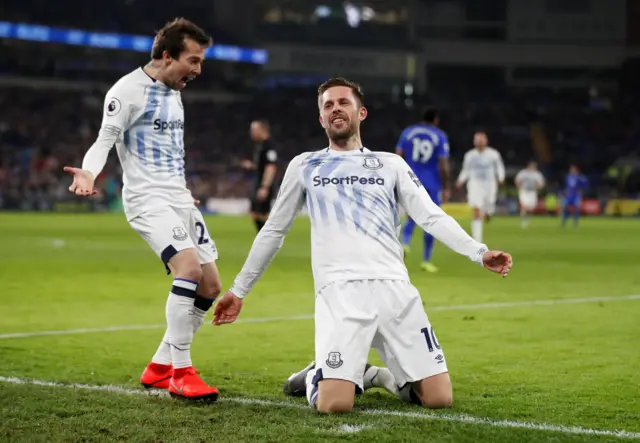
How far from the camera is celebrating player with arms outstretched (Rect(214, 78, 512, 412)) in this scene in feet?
18.6

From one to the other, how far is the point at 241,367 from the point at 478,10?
5529 centimetres

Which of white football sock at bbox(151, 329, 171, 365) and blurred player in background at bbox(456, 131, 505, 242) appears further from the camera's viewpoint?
blurred player in background at bbox(456, 131, 505, 242)

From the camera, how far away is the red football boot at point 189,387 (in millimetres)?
5809

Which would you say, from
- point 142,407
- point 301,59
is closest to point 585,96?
point 301,59

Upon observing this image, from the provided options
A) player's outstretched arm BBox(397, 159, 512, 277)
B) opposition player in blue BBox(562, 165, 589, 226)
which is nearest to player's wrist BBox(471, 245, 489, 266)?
player's outstretched arm BBox(397, 159, 512, 277)

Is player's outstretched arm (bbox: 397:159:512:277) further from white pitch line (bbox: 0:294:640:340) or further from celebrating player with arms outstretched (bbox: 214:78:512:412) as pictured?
white pitch line (bbox: 0:294:640:340)

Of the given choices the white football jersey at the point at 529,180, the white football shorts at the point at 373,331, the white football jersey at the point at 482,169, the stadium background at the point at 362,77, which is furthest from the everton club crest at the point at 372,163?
the stadium background at the point at 362,77

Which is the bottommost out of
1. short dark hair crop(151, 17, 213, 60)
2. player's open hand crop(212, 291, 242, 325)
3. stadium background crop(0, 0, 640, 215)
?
player's open hand crop(212, 291, 242, 325)

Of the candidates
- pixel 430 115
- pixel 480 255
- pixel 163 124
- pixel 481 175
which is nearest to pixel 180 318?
pixel 163 124

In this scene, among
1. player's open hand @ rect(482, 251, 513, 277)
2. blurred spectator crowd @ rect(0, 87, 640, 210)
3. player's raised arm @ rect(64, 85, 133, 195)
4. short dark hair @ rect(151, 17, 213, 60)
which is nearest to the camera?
player's open hand @ rect(482, 251, 513, 277)

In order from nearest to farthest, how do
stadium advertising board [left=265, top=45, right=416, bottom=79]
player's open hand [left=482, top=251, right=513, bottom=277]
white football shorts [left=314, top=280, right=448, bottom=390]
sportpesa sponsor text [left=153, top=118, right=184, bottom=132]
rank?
player's open hand [left=482, top=251, right=513, bottom=277], white football shorts [left=314, top=280, right=448, bottom=390], sportpesa sponsor text [left=153, top=118, right=184, bottom=132], stadium advertising board [left=265, top=45, right=416, bottom=79]

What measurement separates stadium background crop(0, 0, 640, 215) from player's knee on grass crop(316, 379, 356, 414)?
126 ft

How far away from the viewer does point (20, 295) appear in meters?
11.8

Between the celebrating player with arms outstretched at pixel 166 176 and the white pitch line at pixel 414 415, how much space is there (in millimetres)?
251
